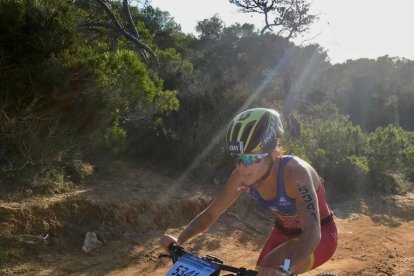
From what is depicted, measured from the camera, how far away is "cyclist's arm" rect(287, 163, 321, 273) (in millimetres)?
2834

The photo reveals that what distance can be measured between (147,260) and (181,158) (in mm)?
4692

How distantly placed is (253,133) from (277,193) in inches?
20.9

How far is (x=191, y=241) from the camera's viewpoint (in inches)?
332

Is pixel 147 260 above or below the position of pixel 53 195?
below

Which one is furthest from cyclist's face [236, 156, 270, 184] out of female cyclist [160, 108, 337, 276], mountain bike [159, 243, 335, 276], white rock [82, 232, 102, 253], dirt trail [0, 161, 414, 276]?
white rock [82, 232, 102, 253]

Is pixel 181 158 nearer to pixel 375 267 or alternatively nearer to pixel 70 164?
pixel 70 164

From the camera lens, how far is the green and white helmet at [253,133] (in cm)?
296

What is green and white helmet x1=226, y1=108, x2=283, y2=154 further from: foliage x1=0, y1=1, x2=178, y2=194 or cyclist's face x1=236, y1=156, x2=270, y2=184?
foliage x1=0, y1=1, x2=178, y2=194

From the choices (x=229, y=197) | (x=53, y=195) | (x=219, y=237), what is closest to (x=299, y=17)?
(x=219, y=237)

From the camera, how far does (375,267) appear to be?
743 cm

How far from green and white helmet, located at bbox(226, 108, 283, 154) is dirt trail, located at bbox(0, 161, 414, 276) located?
9.12ft

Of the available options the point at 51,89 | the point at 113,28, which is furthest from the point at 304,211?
the point at 113,28

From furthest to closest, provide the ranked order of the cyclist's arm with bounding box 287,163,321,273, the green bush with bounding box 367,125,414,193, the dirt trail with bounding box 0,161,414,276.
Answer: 1. the green bush with bounding box 367,125,414,193
2. the dirt trail with bounding box 0,161,414,276
3. the cyclist's arm with bounding box 287,163,321,273

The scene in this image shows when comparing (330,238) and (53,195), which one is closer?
(330,238)
